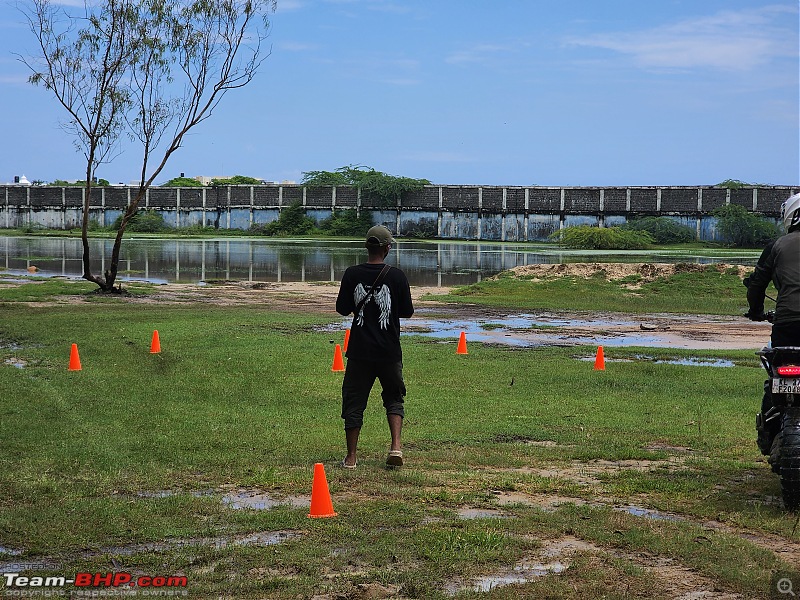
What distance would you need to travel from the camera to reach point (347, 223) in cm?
9631

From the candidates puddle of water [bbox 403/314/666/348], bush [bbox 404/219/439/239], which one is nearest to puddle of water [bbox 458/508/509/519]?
puddle of water [bbox 403/314/666/348]

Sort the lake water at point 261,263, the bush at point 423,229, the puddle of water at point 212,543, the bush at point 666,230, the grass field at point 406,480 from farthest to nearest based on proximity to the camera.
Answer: the bush at point 423,229 < the bush at point 666,230 < the lake water at point 261,263 < the puddle of water at point 212,543 < the grass field at point 406,480

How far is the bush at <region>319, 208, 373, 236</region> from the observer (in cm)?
9506

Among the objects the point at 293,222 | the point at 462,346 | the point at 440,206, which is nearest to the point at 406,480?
the point at 462,346

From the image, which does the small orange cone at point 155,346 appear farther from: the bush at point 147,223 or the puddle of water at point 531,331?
the bush at point 147,223

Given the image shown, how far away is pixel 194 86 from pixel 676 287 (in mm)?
17775

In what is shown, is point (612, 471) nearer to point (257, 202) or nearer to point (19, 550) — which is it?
point (19, 550)

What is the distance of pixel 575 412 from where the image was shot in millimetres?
12766

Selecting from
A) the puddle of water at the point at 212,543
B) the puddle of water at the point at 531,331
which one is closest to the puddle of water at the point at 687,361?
the puddle of water at the point at 531,331

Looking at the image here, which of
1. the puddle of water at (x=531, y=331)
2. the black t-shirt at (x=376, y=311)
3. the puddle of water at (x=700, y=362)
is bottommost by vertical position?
the puddle of water at (x=531, y=331)

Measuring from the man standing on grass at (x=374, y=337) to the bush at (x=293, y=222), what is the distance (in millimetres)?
89203

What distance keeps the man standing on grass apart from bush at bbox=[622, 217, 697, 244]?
238 feet

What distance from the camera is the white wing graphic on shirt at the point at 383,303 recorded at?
9125mm

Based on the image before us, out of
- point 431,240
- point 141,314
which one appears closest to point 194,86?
point 141,314
